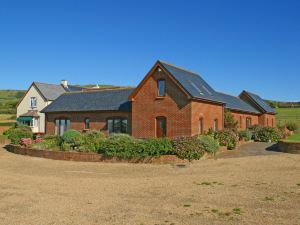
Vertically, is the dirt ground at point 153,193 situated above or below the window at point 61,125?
below

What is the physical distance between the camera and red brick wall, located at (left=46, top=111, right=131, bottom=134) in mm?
36625

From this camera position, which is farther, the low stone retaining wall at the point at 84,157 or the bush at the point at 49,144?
the bush at the point at 49,144

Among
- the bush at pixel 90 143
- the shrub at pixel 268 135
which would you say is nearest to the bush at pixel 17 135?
the bush at pixel 90 143

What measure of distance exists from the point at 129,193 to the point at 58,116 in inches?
1146

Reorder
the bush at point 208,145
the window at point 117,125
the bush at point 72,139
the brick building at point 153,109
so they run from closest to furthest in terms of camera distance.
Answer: the bush at point 208,145 < the bush at point 72,139 < the brick building at point 153,109 < the window at point 117,125

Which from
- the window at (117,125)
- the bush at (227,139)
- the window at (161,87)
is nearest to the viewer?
the bush at (227,139)

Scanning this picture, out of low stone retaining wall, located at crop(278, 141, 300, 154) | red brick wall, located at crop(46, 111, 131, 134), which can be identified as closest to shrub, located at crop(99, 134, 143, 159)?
low stone retaining wall, located at crop(278, 141, 300, 154)

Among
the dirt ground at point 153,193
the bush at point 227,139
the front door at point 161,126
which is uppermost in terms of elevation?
the front door at point 161,126

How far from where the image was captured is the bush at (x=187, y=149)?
22.3 metres

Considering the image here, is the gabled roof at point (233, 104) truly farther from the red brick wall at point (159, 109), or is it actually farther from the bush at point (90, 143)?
the bush at point (90, 143)

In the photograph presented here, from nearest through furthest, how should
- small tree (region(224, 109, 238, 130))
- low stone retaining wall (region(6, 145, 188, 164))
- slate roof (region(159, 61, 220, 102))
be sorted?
1. low stone retaining wall (region(6, 145, 188, 164))
2. slate roof (region(159, 61, 220, 102))
3. small tree (region(224, 109, 238, 130))

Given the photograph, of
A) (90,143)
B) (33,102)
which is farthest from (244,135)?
(33,102)

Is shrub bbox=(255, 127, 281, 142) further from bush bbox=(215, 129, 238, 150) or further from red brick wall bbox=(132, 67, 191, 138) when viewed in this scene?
red brick wall bbox=(132, 67, 191, 138)

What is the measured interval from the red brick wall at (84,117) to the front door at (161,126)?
196 inches
